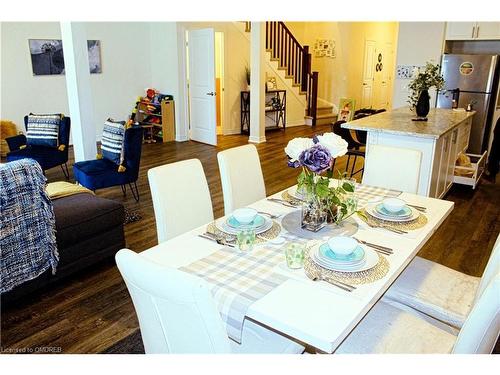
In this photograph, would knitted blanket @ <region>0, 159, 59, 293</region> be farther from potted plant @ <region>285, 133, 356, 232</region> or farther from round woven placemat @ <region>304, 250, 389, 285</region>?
round woven placemat @ <region>304, 250, 389, 285</region>

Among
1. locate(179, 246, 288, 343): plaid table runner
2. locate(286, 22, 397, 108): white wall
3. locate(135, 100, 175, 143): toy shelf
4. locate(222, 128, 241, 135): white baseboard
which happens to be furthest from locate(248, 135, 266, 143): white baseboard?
locate(179, 246, 288, 343): plaid table runner

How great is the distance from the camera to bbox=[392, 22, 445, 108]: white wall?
6.13m

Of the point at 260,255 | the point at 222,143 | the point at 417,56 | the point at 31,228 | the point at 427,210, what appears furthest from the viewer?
the point at 222,143

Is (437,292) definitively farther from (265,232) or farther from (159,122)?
(159,122)

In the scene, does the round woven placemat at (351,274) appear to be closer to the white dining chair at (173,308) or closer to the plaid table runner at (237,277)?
the plaid table runner at (237,277)

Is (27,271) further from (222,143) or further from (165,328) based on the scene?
(222,143)

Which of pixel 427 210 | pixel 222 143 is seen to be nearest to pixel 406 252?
pixel 427 210

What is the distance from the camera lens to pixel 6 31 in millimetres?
6387

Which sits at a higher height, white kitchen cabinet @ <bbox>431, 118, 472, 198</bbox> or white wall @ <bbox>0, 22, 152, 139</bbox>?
white wall @ <bbox>0, 22, 152, 139</bbox>

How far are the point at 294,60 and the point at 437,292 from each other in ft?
26.8

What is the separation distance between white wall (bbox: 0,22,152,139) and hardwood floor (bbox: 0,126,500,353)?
1925mm

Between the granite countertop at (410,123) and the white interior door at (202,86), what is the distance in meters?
3.35

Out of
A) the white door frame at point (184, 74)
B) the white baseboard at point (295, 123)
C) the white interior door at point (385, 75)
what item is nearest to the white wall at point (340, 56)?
the white interior door at point (385, 75)
